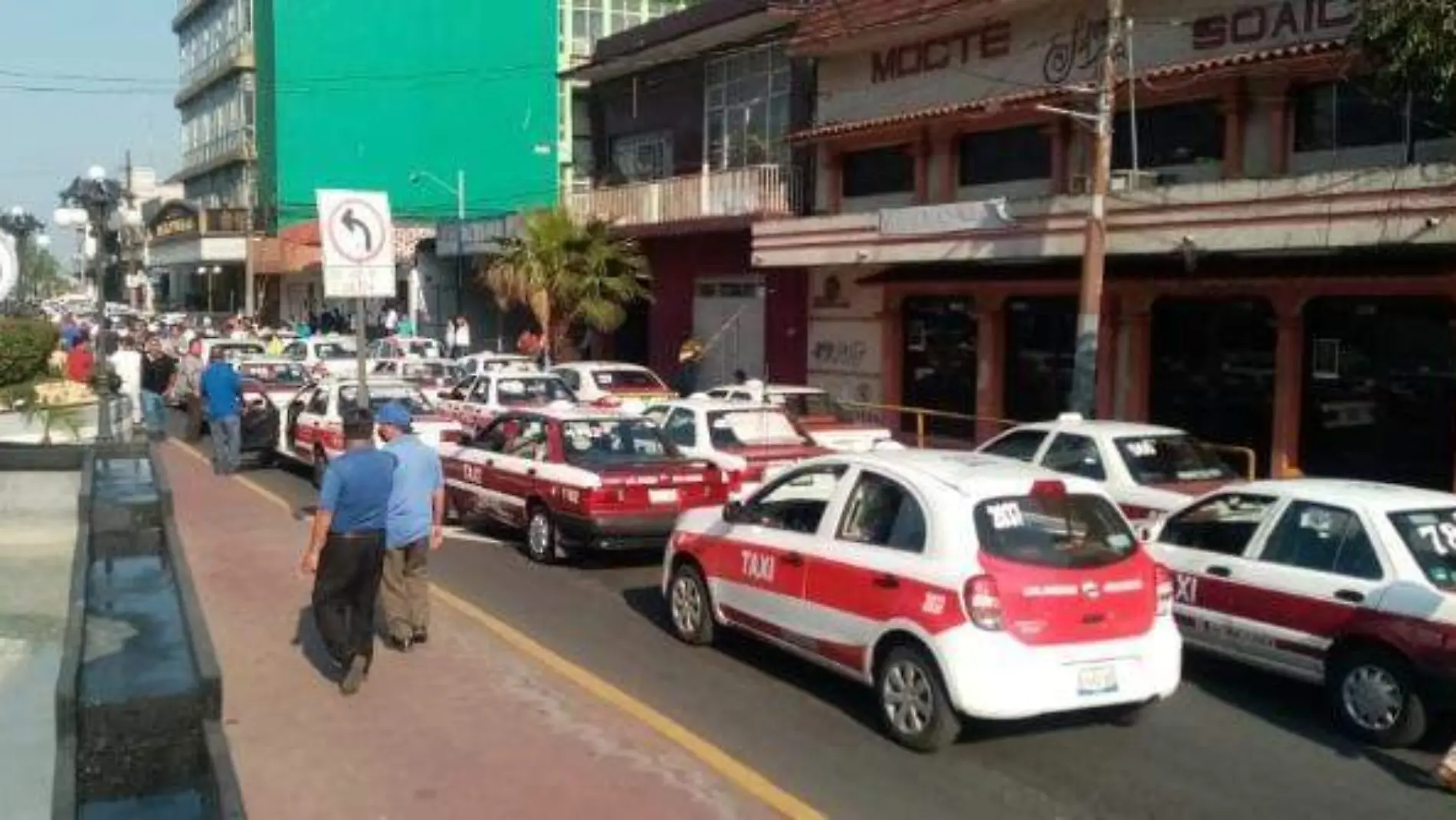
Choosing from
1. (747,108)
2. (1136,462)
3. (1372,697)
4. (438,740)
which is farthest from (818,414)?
(747,108)

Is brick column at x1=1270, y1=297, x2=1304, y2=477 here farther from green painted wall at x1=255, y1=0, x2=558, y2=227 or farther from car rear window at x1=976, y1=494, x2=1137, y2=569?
green painted wall at x1=255, y1=0, x2=558, y2=227

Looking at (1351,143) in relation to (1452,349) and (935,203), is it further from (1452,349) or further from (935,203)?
(935,203)

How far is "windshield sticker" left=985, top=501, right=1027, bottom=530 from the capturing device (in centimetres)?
773

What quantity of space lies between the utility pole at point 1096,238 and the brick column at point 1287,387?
2734mm

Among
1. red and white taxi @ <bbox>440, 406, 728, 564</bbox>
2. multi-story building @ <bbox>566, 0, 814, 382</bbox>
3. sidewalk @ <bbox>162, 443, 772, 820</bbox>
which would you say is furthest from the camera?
multi-story building @ <bbox>566, 0, 814, 382</bbox>

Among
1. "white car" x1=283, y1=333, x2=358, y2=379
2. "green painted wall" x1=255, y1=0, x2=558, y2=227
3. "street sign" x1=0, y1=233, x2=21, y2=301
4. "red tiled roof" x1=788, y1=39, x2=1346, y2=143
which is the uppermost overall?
"green painted wall" x1=255, y1=0, x2=558, y2=227

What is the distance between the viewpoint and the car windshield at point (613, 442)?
13336 millimetres

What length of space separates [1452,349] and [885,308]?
408 inches

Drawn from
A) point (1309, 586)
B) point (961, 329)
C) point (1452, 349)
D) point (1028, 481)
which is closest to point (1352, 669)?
point (1309, 586)

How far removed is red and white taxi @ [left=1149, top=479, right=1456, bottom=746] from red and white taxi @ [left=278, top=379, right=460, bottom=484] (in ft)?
31.2

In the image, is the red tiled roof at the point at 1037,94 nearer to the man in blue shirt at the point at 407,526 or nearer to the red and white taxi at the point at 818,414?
the red and white taxi at the point at 818,414

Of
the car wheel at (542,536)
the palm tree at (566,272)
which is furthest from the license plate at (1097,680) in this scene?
the palm tree at (566,272)

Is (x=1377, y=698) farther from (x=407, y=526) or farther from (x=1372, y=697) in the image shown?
(x=407, y=526)

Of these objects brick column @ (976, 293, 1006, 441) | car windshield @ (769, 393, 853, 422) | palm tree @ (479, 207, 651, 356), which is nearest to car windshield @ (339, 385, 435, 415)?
car windshield @ (769, 393, 853, 422)
